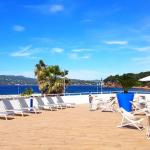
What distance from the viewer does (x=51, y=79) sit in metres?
40.0

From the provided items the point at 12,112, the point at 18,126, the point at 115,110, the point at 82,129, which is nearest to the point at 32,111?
the point at 12,112

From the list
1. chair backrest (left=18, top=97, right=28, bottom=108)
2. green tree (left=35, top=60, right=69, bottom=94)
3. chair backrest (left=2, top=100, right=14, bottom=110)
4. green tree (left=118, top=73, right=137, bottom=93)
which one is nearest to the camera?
chair backrest (left=2, top=100, right=14, bottom=110)

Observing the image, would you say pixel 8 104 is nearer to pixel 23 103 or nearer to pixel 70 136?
pixel 23 103

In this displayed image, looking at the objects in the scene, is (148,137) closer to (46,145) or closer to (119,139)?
(119,139)

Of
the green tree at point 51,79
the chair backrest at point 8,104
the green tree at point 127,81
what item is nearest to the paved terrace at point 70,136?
the chair backrest at point 8,104

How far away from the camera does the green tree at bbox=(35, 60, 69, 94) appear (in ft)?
130

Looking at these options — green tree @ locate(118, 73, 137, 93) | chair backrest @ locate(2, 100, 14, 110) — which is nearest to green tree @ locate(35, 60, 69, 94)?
green tree @ locate(118, 73, 137, 93)

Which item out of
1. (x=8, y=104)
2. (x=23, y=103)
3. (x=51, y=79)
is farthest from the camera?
(x=51, y=79)

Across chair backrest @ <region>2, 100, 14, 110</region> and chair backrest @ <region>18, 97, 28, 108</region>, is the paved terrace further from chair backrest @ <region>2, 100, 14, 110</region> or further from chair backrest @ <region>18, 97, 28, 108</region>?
chair backrest @ <region>18, 97, 28, 108</region>

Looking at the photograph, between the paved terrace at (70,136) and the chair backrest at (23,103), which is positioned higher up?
the chair backrest at (23,103)

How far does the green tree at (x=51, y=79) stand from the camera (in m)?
39.6

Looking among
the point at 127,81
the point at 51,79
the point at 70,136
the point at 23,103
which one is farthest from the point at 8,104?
the point at 51,79

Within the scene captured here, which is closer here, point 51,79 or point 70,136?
point 70,136

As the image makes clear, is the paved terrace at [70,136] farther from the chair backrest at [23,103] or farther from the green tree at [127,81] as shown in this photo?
the green tree at [127,81]
